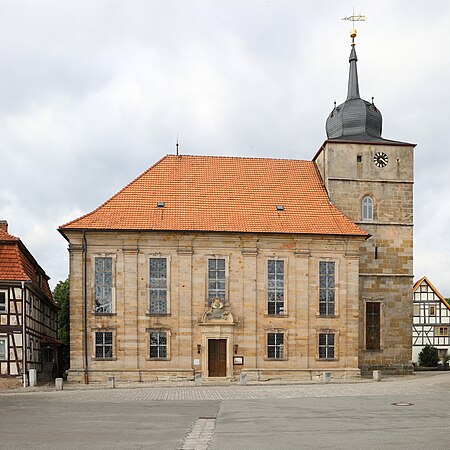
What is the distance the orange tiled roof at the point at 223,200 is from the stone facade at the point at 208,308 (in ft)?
2.17

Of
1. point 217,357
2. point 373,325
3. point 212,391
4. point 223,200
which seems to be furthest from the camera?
point 373,325

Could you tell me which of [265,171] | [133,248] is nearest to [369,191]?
[265,171]

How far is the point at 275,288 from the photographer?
38.3m

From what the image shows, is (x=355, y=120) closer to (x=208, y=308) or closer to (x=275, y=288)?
(x=275, y=288)

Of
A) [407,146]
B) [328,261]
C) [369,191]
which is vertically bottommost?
[328,261]

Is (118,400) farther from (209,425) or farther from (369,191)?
(369,191)

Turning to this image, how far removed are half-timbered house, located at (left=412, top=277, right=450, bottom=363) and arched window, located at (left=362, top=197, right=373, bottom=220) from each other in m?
28.6

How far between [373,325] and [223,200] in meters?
11.7

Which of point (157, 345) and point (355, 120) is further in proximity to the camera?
point (355, 120)

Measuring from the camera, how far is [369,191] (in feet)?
138

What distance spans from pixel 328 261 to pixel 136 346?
1166cm

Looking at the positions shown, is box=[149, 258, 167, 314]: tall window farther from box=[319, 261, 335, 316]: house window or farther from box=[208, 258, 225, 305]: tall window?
box=[319, 261, 335, 316]: house window

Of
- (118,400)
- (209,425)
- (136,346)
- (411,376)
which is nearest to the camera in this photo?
(209,425)

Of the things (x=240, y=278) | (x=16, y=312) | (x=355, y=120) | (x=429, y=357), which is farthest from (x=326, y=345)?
(x=429, y=357)
